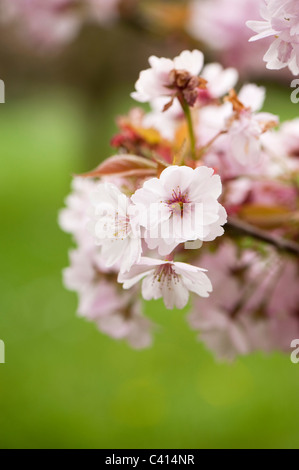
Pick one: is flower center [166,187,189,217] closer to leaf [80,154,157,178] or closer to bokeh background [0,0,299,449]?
leaf [80,154,157,178]

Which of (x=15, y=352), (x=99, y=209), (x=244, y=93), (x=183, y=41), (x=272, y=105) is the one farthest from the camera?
(x=272, y=105)

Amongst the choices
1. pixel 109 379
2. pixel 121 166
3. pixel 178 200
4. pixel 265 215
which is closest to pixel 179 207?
pixel 178 200

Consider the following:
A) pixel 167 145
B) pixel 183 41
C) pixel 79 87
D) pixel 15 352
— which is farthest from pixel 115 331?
pixel 79 87

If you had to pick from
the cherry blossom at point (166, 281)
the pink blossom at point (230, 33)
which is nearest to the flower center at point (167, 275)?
the cherry blossom at point (166, 281)

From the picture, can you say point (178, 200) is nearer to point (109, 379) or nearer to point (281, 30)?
point (281, 30)

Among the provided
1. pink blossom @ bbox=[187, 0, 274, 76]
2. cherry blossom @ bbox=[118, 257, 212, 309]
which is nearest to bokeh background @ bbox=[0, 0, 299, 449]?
pink blossom @ bbox=[187, 0, 274, 76]

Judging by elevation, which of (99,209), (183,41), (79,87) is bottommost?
(99,209)

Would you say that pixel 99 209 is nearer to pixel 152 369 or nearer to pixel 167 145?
pixel 167 145
